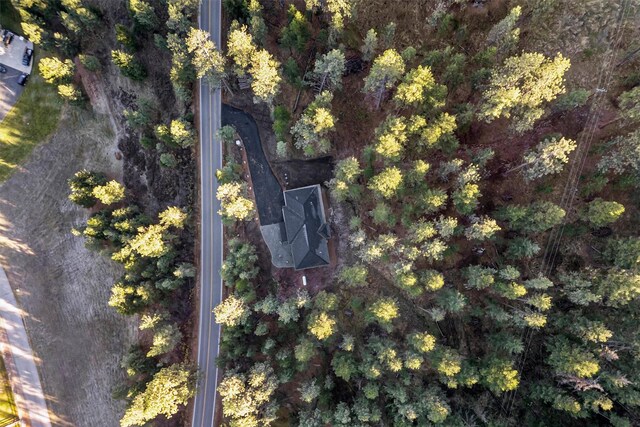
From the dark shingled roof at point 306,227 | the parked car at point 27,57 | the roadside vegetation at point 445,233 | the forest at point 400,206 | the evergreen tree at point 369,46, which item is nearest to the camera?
the roadside vegetation at point 445,233

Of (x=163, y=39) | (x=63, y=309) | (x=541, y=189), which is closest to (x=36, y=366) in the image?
(x=63, y=309)

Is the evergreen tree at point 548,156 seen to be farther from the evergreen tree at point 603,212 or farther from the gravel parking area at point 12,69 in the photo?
the gravel parking area at point 12,69

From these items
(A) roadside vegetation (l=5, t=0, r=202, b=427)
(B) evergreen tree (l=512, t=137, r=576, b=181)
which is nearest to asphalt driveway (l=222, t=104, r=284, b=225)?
(A) roadside vegetation (l=5, t=0, r=202, b=427)

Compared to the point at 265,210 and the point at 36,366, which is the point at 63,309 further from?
the point at 265,210

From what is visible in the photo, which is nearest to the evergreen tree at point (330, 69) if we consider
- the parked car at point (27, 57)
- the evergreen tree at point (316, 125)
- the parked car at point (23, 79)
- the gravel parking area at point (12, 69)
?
the evergreen tree at point (316, 125)

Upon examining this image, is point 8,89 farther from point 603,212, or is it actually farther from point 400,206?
point 603,212

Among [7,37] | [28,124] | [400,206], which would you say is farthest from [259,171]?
[7,37]
